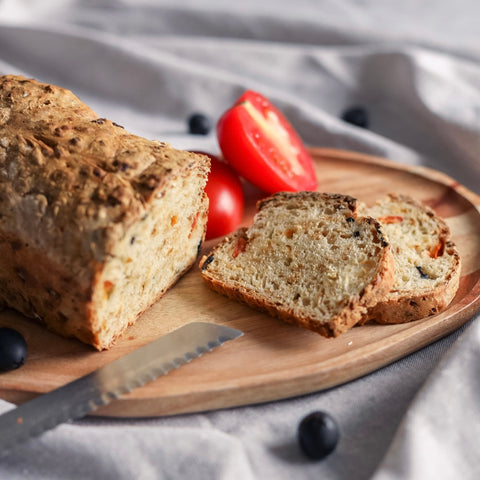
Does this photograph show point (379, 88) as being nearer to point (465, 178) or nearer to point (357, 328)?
point (465, 178)

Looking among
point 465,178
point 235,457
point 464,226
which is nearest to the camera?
point 235,457

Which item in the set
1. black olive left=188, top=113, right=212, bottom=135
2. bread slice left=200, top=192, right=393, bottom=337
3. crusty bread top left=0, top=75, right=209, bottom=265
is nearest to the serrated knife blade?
bread slice left=200, top=192, right=393, bottom=337

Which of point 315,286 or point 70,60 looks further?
point 70,60

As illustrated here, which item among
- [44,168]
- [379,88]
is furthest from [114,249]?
[379,88]

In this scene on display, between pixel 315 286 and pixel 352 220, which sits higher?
pixel 352 220

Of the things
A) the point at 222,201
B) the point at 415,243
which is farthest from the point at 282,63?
the point at 415,243

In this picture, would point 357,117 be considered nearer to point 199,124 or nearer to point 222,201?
point 199,124

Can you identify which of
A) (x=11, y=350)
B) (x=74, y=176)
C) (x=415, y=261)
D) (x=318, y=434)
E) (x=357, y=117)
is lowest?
(x=11, y=350)

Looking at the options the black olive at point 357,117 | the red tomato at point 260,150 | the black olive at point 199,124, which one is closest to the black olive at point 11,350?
the red tomato at point 260,150
